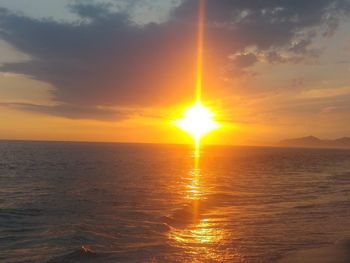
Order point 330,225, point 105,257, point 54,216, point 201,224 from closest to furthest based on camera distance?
point 105,257
point 330,225
point 201,224
point 54,216

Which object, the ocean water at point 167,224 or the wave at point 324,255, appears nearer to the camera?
the wave at point 324,255

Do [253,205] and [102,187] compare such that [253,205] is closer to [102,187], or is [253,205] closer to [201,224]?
[201,224]

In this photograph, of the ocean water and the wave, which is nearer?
the wave

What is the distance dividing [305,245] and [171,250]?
705 cm

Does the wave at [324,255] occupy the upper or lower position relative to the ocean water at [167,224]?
upper

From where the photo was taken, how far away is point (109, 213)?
30.7m

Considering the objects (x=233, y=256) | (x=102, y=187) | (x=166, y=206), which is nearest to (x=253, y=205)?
(x=166, y=206)

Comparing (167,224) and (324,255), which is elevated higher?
(324,255)

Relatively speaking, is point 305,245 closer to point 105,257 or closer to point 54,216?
point 105,257

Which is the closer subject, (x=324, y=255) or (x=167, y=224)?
(x=324, y=255)

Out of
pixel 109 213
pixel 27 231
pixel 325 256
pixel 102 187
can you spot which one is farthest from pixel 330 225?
pixel 102 187

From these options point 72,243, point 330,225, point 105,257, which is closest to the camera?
point 105,257

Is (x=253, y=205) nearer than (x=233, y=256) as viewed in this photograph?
No

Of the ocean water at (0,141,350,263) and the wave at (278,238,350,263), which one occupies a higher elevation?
the wave at (278,238,350,263)
